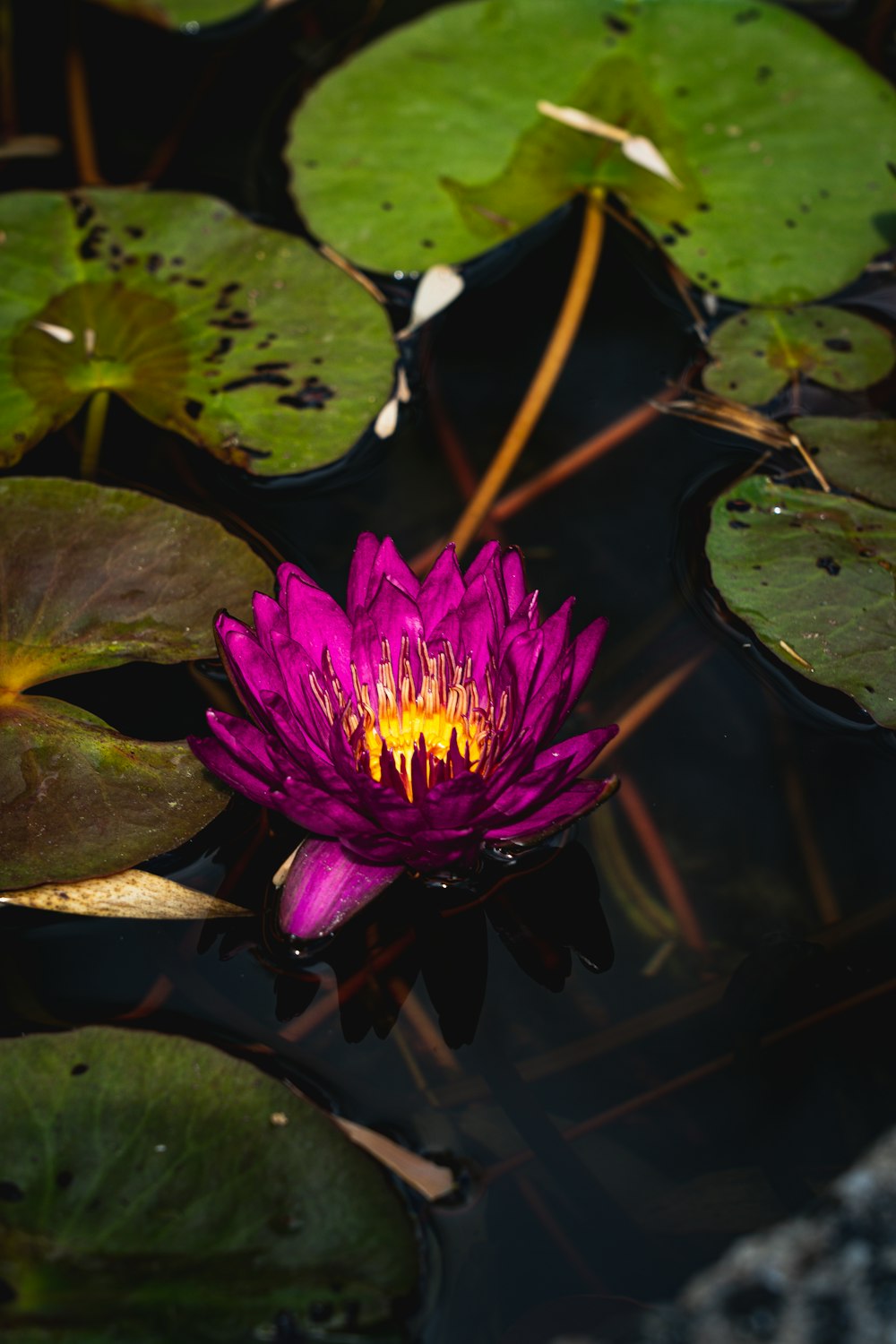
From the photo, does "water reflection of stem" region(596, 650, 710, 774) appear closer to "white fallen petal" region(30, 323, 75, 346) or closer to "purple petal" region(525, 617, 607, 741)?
"purple petal" region(525, 617, 607, 741)

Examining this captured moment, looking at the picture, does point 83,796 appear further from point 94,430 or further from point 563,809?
point 94,430

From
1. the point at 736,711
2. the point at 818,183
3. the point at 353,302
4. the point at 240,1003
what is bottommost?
the point at 240,1003

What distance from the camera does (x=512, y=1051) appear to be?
2023 mm

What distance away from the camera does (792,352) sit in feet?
9.73

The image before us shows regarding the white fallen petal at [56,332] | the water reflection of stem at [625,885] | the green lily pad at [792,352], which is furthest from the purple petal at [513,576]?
the white fallen petal at [56,332]

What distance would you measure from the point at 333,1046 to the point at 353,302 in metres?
1.93

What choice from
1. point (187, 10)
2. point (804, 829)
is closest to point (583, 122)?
point (187, 10)

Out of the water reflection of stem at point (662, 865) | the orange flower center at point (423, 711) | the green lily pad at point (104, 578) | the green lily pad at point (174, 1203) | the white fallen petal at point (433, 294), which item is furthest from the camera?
the white fallen petal at point (433, 294)

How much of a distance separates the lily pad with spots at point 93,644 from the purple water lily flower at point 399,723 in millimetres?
231

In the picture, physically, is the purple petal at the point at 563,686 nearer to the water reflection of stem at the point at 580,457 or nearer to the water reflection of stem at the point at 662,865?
the water reflection of stem at the point at 662,865

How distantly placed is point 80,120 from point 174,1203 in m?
3.48

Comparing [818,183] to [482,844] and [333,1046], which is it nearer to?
[482,844]

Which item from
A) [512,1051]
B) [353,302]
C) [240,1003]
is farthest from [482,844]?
[353,302]

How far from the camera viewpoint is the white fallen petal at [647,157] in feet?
10.4
